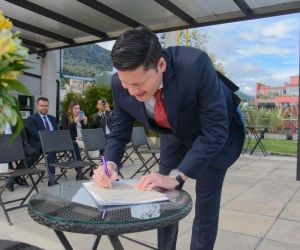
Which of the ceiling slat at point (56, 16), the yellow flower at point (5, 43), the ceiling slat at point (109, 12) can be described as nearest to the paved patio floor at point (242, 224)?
the yellow flower at point (5, 43)

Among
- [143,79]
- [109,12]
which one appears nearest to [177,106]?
[143,79]

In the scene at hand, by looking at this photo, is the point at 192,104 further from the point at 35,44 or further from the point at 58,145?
the point at 35,44

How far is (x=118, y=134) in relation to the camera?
226 centimetres

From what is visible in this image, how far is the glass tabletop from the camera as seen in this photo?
1437 millimetres

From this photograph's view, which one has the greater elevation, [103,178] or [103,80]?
[103,80]

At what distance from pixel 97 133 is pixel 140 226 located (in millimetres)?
5565

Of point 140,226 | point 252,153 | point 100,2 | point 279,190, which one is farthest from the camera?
point 252,153

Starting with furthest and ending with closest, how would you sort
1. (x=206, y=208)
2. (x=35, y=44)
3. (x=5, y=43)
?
1. (x=35, y=44)
2. (x=206, y=208)
3. (x=5, y=43)

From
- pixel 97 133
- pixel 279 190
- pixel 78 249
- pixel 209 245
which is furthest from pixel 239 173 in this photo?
pixel 209 245

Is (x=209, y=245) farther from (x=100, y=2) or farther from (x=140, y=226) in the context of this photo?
(x=100, y=2)

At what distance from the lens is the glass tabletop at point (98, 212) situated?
144cm

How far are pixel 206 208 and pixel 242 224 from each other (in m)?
1.97

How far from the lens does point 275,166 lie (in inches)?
356

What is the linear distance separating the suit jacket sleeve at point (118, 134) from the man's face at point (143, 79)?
405mm
